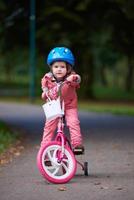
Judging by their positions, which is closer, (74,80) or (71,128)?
(74,80)

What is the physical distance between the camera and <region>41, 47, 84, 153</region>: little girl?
27.9ft

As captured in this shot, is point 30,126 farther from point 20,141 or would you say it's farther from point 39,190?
point 39,190

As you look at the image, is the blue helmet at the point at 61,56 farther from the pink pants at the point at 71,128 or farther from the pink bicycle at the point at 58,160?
the pink bicycle at the point at 58,160

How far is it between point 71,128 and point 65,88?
51 cm

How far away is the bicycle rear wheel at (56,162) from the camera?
822 centimetres

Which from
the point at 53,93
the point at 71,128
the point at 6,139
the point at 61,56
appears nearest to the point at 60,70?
the point at 61,56

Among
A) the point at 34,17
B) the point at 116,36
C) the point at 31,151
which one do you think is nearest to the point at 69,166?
the point at 31,151

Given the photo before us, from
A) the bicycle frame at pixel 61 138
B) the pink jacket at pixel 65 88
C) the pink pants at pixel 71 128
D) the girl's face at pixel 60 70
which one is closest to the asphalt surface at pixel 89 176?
the bicycle frame at pixel 61 138

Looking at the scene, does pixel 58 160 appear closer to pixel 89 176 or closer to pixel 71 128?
pixel 71 128

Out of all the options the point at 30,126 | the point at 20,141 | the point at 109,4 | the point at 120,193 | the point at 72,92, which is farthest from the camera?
the point at 109,4

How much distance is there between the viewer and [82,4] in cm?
3584

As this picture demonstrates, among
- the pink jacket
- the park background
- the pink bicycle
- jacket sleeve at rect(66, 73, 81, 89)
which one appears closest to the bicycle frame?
the pink bicycle

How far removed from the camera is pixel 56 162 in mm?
8391

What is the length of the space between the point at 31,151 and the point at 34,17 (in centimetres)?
2372
